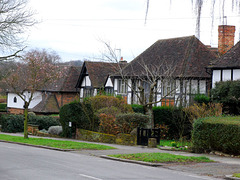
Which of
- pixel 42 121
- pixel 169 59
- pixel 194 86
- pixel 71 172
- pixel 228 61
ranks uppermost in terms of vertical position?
pixel 169 59

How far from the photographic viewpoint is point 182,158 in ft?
54.6

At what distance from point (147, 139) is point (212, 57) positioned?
15441 millimetres

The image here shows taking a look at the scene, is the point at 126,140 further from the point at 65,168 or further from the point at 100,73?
the point at 100,73

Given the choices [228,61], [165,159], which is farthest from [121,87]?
[165,159]

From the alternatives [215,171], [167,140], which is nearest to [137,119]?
[167,140]

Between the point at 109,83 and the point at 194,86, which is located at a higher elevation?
the point at 109,83

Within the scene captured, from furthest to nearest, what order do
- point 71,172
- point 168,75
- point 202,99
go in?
point 168,75 < point 202,99 < point 71,172

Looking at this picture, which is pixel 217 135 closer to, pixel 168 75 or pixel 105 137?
pixel 105 137

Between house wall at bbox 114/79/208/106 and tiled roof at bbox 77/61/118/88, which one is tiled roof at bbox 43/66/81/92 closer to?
tiled roof at bbox 77/61/118/88

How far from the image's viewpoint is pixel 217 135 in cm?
1884

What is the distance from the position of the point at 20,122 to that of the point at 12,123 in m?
0.82

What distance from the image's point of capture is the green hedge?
18.0 m

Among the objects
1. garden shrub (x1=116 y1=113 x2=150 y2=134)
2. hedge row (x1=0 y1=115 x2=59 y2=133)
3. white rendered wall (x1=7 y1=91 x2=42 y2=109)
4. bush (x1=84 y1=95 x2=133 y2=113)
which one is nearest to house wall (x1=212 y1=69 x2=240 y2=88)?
bush (x1=84 y1=95 x2=133 y2=113)

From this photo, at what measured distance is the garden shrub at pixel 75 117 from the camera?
30.4 metres
